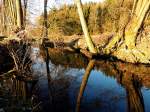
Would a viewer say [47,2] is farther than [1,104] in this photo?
Yes

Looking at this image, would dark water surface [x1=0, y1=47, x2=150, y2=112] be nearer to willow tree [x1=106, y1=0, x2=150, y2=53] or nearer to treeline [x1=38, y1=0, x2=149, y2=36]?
willow tree [x1=106, y1=0, x2=150, y2=53]

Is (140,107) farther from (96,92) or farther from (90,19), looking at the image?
(90,19)

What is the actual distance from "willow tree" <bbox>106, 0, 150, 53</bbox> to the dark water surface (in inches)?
70.9

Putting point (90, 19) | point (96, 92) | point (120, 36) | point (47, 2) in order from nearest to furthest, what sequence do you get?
point (96, 92) → point (120, 36) → point (47, 2) → point (90, 19)

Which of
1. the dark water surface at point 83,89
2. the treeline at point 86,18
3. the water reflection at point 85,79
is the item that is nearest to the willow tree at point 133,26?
the dark water surface at point 83,89

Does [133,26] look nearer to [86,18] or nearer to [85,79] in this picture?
[85,79]

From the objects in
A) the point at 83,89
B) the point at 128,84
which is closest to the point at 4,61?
the point at 83,89

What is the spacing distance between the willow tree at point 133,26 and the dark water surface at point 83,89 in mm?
1800

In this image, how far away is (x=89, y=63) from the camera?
57.6 ft

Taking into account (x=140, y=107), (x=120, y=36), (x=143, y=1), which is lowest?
(x=140, y=107)

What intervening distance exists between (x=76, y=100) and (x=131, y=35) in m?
8.48

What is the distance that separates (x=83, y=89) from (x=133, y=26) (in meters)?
7.21

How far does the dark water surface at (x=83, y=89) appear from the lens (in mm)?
9938

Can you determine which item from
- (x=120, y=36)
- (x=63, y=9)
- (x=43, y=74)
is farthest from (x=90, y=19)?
(x=43, y=74)
